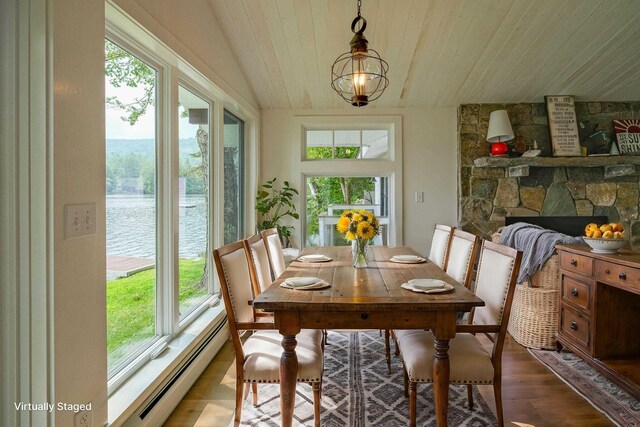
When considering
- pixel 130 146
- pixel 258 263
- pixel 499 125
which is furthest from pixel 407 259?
pixel 499 125

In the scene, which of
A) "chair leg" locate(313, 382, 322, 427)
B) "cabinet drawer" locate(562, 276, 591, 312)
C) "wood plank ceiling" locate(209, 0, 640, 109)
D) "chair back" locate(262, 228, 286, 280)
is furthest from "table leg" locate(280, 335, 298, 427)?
"wood plank ceiling" locate(209, 0, 640, 109)

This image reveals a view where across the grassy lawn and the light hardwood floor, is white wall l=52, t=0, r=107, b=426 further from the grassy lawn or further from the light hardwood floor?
the light hardwood floor

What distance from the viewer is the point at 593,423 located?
1947mm

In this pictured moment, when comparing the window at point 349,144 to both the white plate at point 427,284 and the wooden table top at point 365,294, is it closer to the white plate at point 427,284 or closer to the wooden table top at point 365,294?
the wooden table top at point 365,294

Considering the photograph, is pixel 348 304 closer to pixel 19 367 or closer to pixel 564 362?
pixel 19 367

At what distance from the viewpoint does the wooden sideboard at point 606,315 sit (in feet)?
7.45

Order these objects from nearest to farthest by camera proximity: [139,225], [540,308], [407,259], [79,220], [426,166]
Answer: [79,220]
[139,225]
[407,259]
[540,308]
[426,166]

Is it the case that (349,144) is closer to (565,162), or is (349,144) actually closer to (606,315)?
(565,162)

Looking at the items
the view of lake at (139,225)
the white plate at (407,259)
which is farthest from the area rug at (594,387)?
the view of lake at (139,225)

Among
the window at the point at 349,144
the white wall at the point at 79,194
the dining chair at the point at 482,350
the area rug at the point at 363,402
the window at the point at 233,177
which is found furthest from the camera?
the window at the point at 349,144

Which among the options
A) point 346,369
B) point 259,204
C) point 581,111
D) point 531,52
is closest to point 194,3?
point 259,204

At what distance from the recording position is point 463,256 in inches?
95.1

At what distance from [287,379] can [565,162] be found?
12.4 feet

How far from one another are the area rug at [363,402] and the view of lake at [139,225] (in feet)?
3.52
